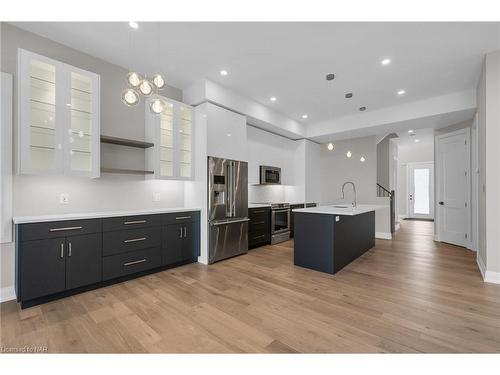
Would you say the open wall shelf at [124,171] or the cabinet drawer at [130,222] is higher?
the open wall shelf at [124,171]

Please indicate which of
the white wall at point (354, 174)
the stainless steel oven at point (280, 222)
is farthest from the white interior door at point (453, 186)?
the stainless steel oven at point (280, 222)

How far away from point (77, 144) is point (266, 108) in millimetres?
3609

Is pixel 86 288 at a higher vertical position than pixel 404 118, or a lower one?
lower

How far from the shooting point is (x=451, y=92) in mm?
4336

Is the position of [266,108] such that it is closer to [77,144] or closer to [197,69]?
[197,69]

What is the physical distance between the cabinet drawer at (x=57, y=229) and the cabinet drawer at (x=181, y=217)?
901 millimetres

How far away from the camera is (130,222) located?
3113 mm

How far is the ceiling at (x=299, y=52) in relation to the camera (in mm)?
2658

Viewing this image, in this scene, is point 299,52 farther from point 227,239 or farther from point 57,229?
point 57,229

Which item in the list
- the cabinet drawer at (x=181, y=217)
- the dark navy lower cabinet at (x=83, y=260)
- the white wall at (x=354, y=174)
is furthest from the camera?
the white wall at (x=354, y=174)

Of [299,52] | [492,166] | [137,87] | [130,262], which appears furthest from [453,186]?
[130,262]

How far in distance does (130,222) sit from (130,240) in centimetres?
24

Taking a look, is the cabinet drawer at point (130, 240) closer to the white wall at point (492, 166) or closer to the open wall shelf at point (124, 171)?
the open wall shelf at point (124, 171)

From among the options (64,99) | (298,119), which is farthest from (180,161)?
(298,119)
